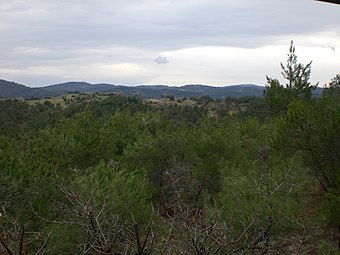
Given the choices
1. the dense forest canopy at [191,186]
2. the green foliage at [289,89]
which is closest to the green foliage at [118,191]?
the dense forest canopy at [191,186]

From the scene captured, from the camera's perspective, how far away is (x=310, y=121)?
12.4m

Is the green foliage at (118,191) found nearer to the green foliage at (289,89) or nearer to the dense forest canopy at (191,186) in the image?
the dense forest canopy at (191,186)

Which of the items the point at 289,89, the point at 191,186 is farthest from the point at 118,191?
the point at 289,89

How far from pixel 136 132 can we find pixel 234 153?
6868 mm

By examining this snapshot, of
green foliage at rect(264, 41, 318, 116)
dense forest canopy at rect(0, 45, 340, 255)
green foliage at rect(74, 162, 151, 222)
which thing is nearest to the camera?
dense forest canopy at rect(0, 45, 340, 255)

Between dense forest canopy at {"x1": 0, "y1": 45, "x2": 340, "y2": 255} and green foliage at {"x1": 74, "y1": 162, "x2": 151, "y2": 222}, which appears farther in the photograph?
green foliage at {"x1": 74, "y1": 162, "x2": 151, "y2": 222}

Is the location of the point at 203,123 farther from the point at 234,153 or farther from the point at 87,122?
the point at 87,122

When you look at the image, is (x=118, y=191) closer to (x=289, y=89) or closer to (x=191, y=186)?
(x=191, y=186)

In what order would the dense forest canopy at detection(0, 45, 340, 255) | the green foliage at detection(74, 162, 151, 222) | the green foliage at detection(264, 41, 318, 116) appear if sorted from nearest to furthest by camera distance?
1. the dense forest canopy at detection(0, 45, 340, 255)
2. the green foliage at detection(74, 162, 151, 222)
3. the green foliage at detection(264, 41, 318, 116)

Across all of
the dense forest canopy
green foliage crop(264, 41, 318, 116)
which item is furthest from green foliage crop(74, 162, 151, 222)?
green foliage crop(264, 41, 318, 116)

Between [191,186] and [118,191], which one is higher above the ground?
[118,191]

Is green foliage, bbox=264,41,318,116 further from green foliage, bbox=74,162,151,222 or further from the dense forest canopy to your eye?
green foliage, bbox=74,162,151,222

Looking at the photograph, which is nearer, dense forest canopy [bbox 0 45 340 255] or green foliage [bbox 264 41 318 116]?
dense forest canopy [bbox 0 45 340 255]

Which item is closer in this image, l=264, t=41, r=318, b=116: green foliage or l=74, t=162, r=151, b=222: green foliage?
l=74, t=162, r=151, b=222: green foliage
